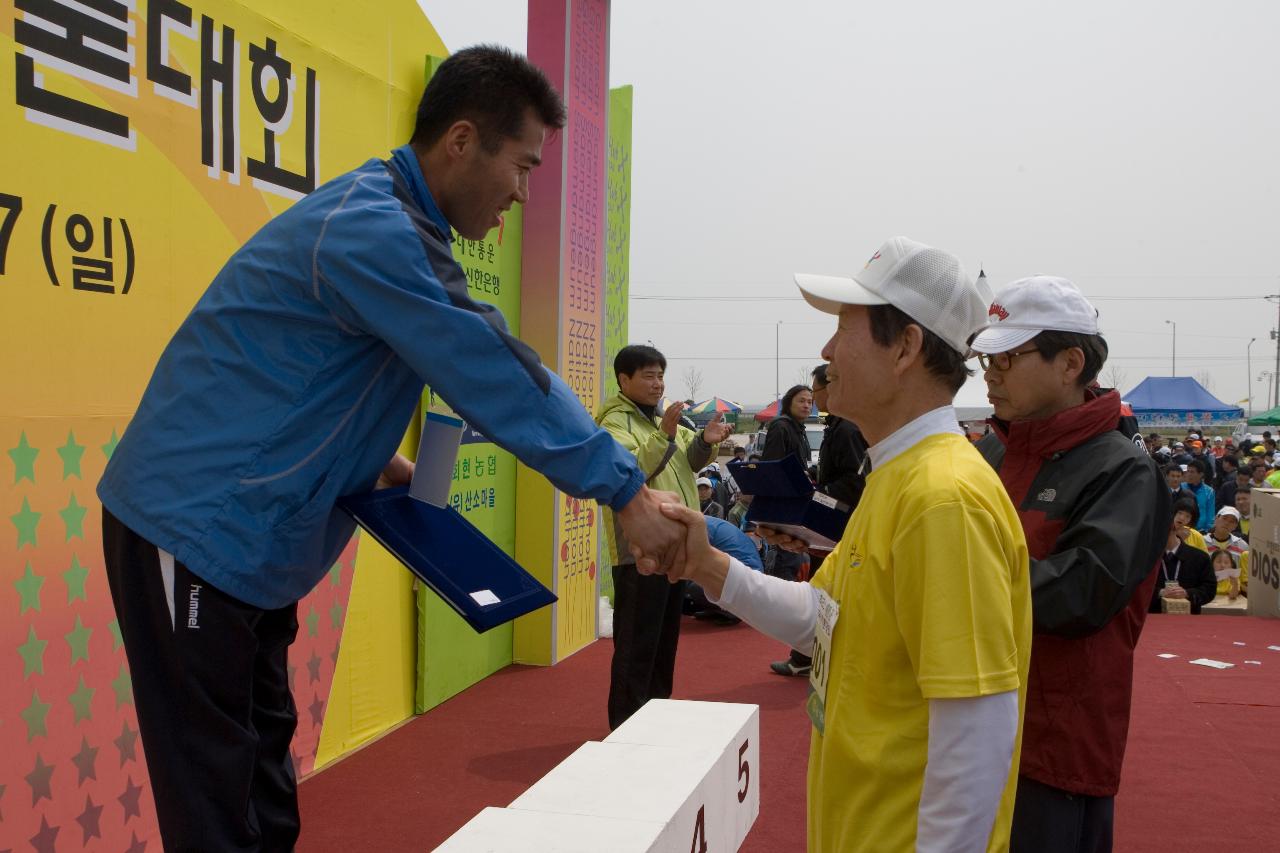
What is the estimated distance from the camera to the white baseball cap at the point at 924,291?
1.67 metres

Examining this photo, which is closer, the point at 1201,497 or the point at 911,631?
the point at 911,631

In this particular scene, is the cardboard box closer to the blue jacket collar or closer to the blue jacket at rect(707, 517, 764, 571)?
the blue jacket at rect(707, 517, 764, 571)

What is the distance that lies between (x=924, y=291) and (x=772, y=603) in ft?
2.02

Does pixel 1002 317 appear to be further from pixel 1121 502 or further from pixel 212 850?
pixel 212 850

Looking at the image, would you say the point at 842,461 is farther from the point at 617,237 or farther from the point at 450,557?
the point at 450,557

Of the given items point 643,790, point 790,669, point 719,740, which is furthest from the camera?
point 790,669

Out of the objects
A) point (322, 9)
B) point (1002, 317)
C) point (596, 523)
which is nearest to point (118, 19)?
point (322, 9)

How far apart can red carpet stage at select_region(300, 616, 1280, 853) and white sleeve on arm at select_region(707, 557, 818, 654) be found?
245 cm

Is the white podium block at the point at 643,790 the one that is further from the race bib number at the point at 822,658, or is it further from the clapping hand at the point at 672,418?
the clapping hand at the point at 672,418

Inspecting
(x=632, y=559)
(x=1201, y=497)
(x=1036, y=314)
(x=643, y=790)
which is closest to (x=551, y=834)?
(x=643, y=790)

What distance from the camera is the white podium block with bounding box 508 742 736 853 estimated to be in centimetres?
228

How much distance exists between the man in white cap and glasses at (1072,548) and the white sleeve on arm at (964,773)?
25.0 inches

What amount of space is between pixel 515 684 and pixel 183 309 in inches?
139

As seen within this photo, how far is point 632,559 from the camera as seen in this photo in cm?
489
